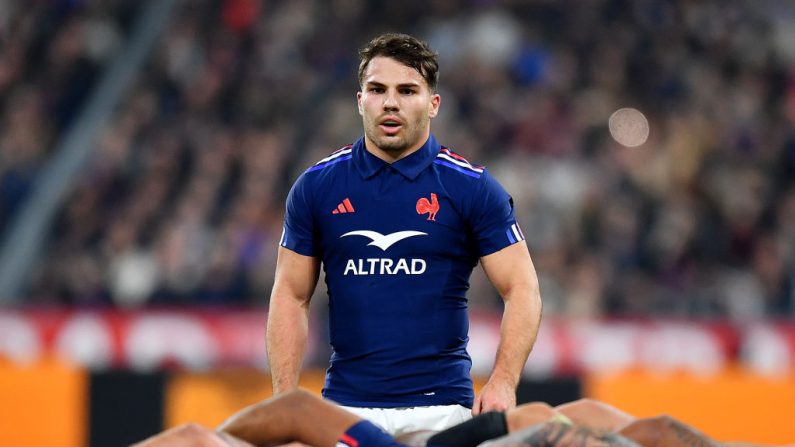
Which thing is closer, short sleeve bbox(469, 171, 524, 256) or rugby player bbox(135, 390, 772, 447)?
rugby player bbox(135, 390, 772, 447)

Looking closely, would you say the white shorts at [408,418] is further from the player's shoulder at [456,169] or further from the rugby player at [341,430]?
the player's shoulder at [456,169]

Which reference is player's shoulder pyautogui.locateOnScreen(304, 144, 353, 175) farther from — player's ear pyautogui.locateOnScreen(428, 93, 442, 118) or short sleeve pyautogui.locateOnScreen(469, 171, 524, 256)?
short sleeve pyautogui.locateOnScreen(469, 171, 524, 256)

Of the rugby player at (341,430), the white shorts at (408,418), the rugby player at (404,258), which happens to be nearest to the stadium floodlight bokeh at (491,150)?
the rugby player at (404,258)

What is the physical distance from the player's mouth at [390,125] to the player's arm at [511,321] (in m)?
0.59

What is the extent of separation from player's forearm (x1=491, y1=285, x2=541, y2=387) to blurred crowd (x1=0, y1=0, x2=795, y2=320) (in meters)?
5.42

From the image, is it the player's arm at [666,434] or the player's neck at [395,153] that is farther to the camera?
the player's neck at [395,153]

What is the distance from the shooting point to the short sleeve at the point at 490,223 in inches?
208

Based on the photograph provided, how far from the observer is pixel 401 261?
5.27 meters

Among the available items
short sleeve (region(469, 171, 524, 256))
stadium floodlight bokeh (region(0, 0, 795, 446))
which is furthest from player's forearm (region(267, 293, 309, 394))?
stadium floodlight bokeh (region(0, 0, 795, 446))

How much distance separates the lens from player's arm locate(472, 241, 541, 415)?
5.02 meters

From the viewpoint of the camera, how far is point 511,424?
4.75 m

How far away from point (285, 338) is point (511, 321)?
891 millimetres

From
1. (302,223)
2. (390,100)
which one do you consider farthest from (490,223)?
(302,223)

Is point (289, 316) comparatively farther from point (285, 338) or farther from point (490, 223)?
point (490, 223)
